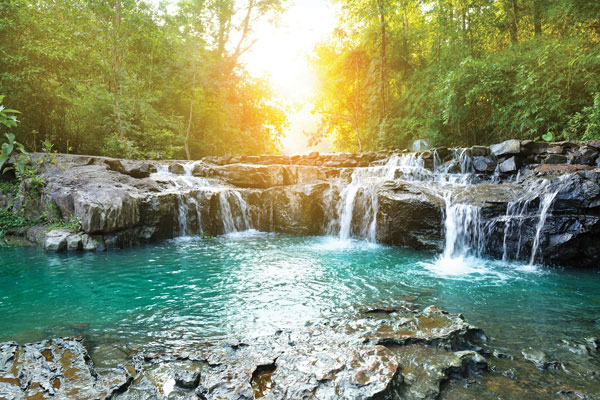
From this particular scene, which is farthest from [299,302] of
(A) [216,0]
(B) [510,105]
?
(A) [216,0]

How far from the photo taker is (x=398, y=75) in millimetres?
17516

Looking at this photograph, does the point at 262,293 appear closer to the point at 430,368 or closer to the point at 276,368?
the point at 276,368

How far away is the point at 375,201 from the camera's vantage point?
26.8ft

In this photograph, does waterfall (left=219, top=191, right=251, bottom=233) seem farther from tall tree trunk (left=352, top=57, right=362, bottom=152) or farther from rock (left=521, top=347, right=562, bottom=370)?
tall tree trunk (left=352, top=57, right=362, bottom=152)

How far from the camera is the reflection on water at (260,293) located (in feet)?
11.1

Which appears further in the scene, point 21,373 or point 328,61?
point 328,61

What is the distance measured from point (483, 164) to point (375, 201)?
153 inches

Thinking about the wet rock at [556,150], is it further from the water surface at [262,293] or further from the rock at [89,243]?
the rock at [89,243]

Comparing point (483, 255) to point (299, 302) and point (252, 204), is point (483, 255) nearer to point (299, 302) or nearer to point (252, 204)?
point (299, 302)

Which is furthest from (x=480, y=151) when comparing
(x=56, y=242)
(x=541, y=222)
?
(x=56, y=242)

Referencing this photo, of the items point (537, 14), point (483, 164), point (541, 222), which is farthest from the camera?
point (537, 14)

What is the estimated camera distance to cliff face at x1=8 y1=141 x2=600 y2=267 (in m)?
6.04

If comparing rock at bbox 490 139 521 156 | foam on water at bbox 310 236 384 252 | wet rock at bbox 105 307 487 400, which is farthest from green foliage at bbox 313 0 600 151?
wet rock at bbox 105 307 487 400

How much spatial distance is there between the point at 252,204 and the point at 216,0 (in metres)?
15.4
